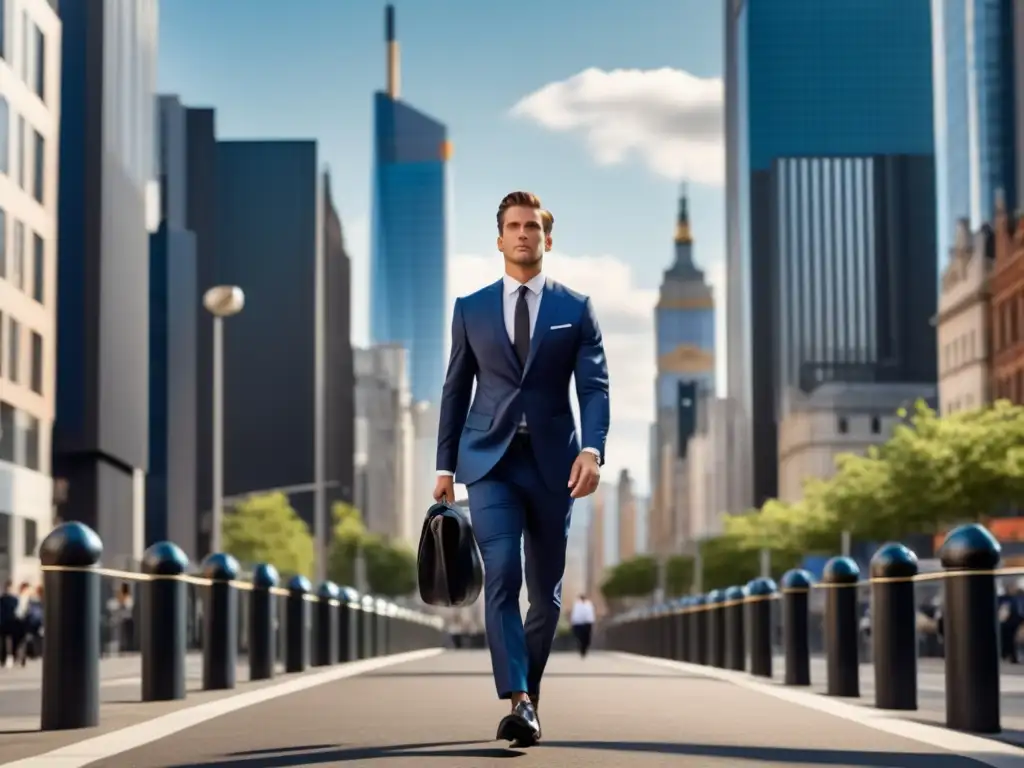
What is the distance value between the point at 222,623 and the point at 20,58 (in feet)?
150

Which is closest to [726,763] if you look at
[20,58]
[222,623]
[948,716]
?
[948,716]

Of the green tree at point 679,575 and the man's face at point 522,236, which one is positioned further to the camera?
the green tree at point 679,575

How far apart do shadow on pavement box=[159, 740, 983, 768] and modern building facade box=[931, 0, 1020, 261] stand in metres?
105

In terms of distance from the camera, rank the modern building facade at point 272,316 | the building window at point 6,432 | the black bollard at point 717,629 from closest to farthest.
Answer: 1. the black bollard at point 717,629
2. the building window at point 6,432
3. the modern building facade at point 272,316

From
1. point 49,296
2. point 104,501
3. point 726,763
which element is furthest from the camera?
point 104,501

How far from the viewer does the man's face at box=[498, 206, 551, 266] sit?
9.39 meters

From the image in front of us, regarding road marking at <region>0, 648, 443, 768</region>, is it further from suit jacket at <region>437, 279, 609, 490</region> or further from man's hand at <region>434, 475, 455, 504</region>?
suit jacket at <region>437, 279, 609, 490</region>

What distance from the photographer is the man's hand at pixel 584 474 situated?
30.1 feet

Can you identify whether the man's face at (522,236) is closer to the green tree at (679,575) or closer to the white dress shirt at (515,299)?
the white dress shirt at (515,299)

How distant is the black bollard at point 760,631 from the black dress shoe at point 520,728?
44.8 feet

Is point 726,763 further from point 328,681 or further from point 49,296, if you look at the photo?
point 49,296

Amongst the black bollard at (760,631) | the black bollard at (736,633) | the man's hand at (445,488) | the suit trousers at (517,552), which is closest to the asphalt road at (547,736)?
the suit trousers at (517,552)

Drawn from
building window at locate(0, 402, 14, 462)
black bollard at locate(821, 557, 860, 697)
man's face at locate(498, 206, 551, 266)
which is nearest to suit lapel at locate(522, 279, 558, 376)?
man's face at locate(498, 206, 551, 266)

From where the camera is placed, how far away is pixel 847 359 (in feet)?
619
